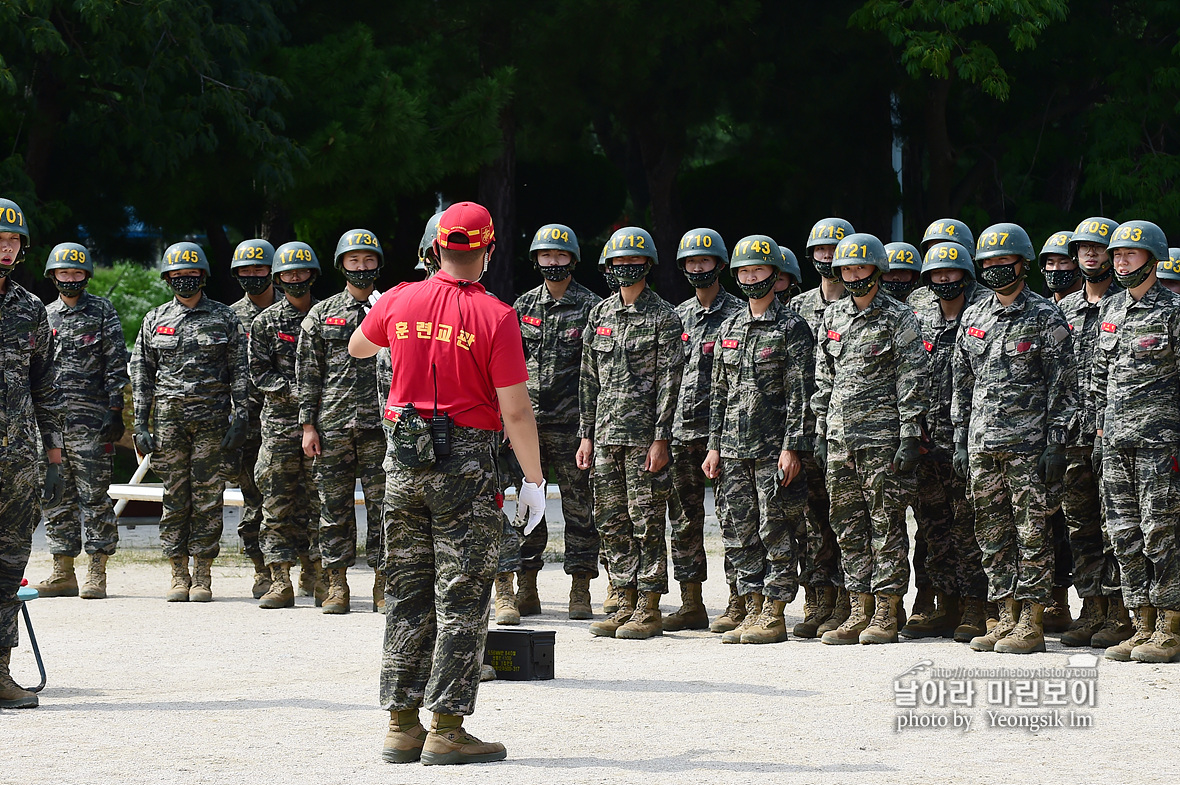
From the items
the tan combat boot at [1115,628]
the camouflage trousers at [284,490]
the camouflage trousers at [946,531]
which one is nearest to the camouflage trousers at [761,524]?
the camouflage trousers at [946,531]

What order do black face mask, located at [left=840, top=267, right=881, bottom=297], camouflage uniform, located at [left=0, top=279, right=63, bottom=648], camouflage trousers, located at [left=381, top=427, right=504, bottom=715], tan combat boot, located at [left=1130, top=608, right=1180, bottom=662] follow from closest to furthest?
1. camouflage trousers, located at [left=381, top=427, right=504, bottom=715]
2. camouflage uniform, located at [left=0, top=279, right=63, bottom=648]
3. tan combat boot, located at [left=1130, top=608, right=1180, bottom=662]
4. black face mask, located at [left=840, top=267, right=881, bottom=297]

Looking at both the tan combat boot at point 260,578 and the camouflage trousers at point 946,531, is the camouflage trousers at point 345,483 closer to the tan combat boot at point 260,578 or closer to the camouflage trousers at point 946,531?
the tan combat boot at point 260,578

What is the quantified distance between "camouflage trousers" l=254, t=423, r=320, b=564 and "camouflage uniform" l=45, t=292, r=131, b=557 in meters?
1.37

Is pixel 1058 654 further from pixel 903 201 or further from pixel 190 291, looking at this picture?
pixel 903 201

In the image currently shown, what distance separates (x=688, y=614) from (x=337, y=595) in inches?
101

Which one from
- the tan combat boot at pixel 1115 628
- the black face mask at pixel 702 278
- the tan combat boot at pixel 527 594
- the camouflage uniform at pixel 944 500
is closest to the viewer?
the tan combat boot at pixel 1115 628

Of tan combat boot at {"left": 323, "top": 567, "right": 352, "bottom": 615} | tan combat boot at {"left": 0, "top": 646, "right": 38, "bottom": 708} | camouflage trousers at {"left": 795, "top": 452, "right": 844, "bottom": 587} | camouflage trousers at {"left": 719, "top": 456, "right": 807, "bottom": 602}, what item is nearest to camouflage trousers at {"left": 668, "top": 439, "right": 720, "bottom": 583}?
camouflage trousers at {"left": 719, "top": 456, "right": 807, "bottom": 602}

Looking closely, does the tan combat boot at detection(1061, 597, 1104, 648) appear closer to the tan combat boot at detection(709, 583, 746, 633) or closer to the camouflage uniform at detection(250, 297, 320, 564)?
the tan combat boot at detection(709, 583, 746, 633)

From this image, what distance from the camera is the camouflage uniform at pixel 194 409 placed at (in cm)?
1134

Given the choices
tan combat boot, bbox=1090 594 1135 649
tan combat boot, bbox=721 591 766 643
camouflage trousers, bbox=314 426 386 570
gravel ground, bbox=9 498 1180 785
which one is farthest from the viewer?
camouflage trousers, bbox=314 426 386 570

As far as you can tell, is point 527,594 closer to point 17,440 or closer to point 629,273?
point 629,273

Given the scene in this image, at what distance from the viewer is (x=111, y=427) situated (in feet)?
38.2

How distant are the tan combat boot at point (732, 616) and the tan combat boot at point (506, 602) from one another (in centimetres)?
136

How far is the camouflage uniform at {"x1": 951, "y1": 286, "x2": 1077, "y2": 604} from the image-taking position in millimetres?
8688
